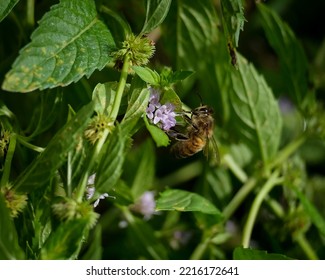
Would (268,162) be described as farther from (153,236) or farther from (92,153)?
(92,153)

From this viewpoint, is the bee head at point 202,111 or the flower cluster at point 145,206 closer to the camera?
the bee head at point 202,111

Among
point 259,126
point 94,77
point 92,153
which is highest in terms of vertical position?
point 92,153

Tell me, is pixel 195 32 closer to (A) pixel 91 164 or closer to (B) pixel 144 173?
(B) pixel 144 173

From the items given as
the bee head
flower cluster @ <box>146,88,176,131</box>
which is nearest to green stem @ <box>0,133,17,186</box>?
flower cluster @ <box>146,88,176,131</box>

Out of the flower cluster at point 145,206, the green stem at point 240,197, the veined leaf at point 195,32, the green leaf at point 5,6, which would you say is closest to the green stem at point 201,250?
the green stem at point 240,197

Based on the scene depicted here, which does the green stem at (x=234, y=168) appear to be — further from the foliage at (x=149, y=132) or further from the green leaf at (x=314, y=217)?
the green leaf at (x=314, y=217)

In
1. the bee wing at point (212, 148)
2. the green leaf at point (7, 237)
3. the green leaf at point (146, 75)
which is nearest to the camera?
the green leaf at point (7, 237)
